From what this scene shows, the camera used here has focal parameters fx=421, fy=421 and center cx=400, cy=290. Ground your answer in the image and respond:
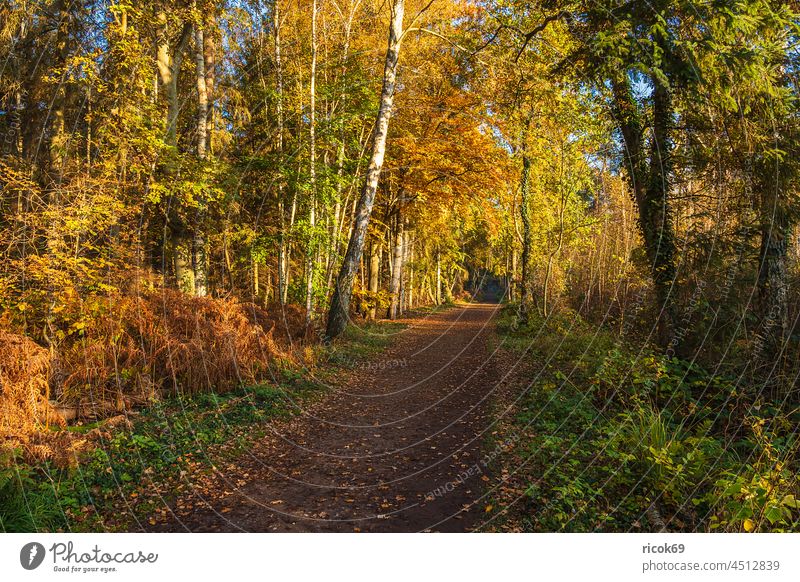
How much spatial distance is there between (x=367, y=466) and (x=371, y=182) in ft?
31.5

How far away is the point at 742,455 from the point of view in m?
5.30

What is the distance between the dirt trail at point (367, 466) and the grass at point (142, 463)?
440 millimetres

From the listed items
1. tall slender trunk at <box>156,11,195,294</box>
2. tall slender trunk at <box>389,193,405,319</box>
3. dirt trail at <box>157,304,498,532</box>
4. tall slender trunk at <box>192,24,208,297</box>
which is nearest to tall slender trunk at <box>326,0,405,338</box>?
dirt trail at <box>157,304,498,532</box>

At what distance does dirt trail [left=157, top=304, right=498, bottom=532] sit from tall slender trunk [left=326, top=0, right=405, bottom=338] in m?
3.76

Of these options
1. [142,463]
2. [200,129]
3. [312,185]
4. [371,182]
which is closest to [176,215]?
[200,129]

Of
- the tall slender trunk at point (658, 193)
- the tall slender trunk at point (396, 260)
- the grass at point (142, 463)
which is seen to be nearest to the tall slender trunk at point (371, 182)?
the grass at point (142, 463)

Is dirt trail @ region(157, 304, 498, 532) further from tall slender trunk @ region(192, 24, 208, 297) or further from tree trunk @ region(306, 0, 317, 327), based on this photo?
tall slender trunk @ region(192, 24, 208, 297)

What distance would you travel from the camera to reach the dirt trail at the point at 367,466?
14.4ft

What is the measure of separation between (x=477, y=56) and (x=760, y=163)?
8.29 metres

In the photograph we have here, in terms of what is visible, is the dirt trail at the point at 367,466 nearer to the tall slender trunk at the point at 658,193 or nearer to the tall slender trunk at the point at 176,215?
the tall slender trunk at the point at 658,193

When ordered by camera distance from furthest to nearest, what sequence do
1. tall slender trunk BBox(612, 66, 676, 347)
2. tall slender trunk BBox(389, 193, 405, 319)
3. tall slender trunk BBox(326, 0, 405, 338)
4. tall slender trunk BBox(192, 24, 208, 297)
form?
1. tall slender trunk BBox(389, 193, 405, 319)
2. tall slender trunk BBox(326, 0, 405, 338)
3. tall slender trunk BBox(192, 24, 208, 297)
4. tall slender trunk BBox(612, 66, 676, 347)

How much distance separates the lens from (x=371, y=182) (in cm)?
1337

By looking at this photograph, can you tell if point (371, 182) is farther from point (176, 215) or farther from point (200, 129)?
point (176, 215)

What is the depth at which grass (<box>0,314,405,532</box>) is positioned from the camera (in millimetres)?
4062
